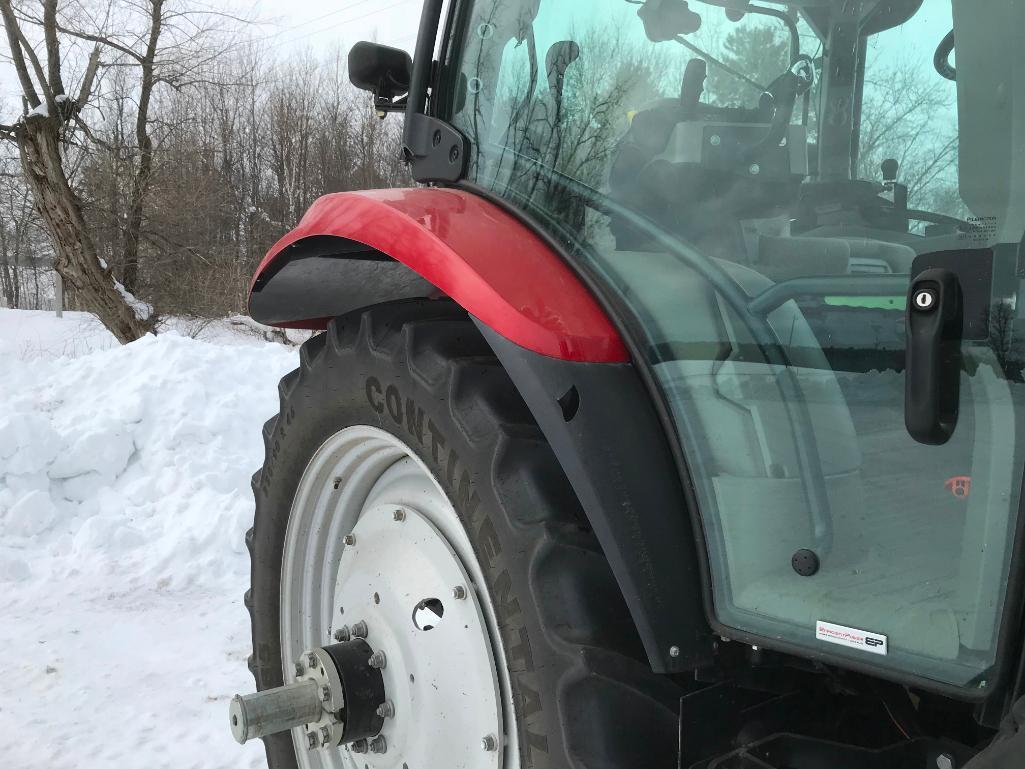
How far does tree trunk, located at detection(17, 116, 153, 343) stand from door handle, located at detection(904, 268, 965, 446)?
36.8 feet

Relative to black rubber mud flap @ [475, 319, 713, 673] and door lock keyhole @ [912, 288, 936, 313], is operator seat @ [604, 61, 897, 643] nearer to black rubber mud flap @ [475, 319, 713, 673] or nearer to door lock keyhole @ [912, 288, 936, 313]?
black rubber mud flap @ [475, 319, 713, 673]

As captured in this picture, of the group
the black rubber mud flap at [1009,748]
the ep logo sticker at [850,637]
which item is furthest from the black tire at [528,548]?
the black rubber mud flap at [1009,748]

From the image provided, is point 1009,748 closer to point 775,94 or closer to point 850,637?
point 850,637

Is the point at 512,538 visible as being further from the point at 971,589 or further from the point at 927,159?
the point at 927,159

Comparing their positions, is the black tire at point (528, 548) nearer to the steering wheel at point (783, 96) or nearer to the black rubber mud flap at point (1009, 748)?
the black rubber mud flap at point (1009, 748)

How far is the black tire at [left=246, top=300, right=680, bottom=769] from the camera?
1232 mm

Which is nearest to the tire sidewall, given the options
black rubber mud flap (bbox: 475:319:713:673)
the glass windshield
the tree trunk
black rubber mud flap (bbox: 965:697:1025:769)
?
black rubber mud flap (bbox: 475:319:713:673)

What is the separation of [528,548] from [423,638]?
472 mm

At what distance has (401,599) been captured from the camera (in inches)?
68.2

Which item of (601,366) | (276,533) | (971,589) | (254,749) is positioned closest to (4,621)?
(254,749)

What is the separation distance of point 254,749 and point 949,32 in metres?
2.43

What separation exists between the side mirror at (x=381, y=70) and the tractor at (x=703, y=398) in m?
0.19

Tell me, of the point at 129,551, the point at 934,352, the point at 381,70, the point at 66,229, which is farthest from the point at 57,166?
the point at 934,352

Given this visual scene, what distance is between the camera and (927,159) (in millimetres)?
1064
